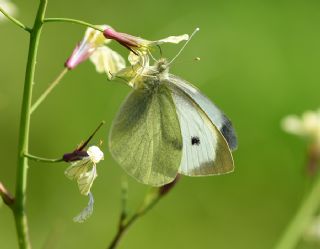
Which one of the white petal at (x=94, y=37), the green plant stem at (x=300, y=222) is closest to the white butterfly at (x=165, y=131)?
the white petal at (x=94, y=37)

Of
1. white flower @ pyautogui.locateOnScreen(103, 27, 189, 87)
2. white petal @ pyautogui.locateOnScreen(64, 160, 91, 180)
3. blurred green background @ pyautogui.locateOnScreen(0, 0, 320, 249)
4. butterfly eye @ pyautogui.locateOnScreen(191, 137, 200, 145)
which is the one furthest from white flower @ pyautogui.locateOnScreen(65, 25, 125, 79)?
blurred green background @ pyautogui.locateOnScreen(0, 0, 320, 249)

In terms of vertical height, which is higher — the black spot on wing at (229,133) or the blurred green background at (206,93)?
the black spot on wing at (229,133)

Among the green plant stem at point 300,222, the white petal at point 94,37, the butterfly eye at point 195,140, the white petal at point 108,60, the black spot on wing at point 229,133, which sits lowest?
the green plant stem at point 300,222

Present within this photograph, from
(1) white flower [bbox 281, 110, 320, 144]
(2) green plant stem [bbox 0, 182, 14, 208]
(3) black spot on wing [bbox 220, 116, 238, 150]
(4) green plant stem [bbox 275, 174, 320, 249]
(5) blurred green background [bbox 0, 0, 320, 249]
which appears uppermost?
(3) black spot on wing [bbox 220, 116, 238, 150]

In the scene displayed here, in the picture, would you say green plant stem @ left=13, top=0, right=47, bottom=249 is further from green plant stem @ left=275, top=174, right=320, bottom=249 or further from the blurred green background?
the blurred green background

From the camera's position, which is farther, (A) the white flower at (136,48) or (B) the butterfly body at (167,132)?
(B) the butterfly body at (167,132)

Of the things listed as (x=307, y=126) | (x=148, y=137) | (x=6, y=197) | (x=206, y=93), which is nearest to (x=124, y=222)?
(x=148, y=137)

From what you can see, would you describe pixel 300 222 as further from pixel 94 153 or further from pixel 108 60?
pixel 94 153

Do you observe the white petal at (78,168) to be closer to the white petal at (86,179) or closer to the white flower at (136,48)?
the white petal at (86,179)
